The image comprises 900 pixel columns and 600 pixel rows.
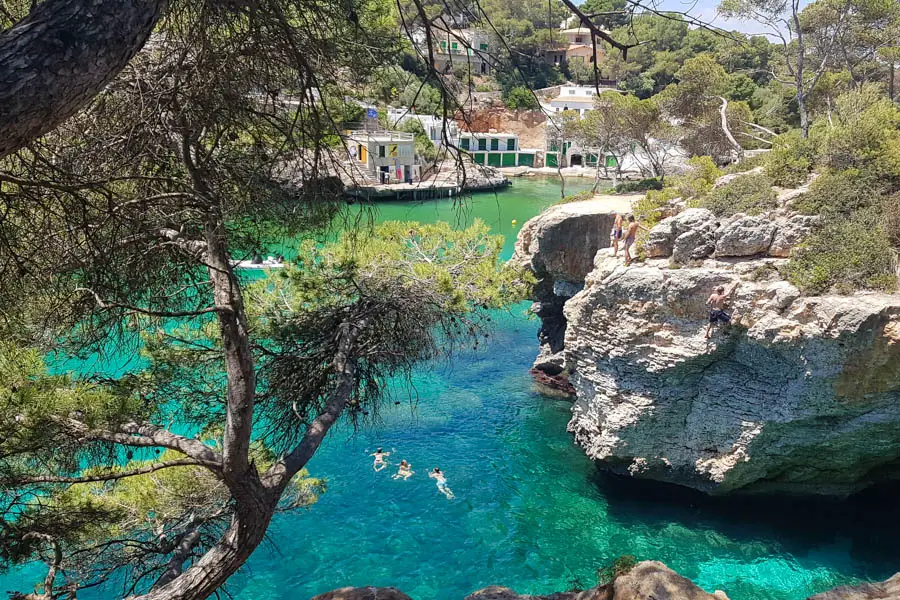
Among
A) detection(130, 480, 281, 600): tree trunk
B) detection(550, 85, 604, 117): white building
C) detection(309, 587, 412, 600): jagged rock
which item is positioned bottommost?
detection(309, 587, 412, 600): jagged rock

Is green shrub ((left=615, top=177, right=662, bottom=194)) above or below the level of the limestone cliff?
above

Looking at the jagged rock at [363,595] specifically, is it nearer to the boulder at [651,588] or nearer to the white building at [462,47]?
the boulder at [651,588]

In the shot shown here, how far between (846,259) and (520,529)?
7.25 m

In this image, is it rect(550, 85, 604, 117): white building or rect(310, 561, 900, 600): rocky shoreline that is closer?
rect(310, 561, 900, 600): rocky shoreline

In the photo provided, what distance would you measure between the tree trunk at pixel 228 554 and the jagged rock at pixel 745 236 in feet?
29.1

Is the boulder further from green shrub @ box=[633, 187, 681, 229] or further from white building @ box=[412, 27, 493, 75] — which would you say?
green shrub @ box=[633, 187, 681, 229]

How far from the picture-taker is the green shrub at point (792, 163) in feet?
37.5

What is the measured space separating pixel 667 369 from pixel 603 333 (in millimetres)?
1366

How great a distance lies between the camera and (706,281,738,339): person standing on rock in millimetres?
9805

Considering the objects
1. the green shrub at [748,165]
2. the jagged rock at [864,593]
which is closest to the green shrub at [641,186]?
the green shrub at [748,165]

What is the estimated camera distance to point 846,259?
9.25 m

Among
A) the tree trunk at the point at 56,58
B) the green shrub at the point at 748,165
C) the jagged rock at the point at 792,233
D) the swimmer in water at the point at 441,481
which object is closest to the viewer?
the tree trunk at the point at 56,58

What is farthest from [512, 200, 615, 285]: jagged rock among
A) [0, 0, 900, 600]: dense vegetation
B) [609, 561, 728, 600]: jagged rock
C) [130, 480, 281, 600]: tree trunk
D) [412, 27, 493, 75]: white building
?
[130, 480, 281, 600]: tree trunk

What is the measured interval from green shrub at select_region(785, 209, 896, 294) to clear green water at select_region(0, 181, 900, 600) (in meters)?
4.96
